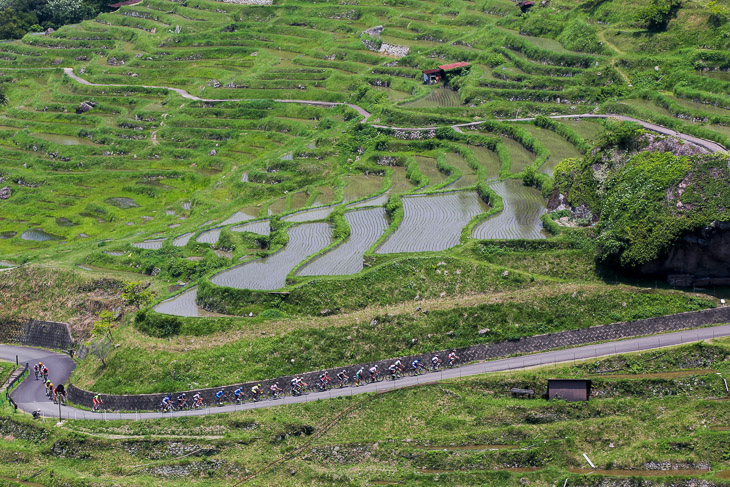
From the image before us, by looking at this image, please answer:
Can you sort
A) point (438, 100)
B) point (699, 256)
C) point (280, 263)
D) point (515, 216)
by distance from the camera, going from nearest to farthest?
point (699, 256) → point (280, 263) → point (515, 216) → point (438, 100)

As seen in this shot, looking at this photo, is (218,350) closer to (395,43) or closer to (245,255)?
(245,255)

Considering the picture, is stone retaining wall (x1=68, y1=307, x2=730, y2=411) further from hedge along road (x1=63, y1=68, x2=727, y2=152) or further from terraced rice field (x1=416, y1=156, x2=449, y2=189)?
terraced rice field (x1=416, y1=156, x2=449, y2=189)

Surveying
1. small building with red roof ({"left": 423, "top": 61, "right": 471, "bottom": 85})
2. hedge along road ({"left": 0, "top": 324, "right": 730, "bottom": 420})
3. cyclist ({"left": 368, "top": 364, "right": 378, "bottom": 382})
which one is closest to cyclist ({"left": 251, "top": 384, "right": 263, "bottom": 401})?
hedge along road ({"left": 0, "top": 324, "right": 730, "bottom": 420})

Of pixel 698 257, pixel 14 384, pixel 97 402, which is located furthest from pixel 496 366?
pixel 14 384

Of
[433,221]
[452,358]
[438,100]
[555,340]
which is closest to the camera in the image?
[452,358]

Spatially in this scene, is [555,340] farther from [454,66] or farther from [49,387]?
[454,66]

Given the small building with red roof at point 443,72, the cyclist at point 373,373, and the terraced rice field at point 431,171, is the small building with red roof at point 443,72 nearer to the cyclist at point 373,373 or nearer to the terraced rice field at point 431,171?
the terraced rice field at point 431,171
